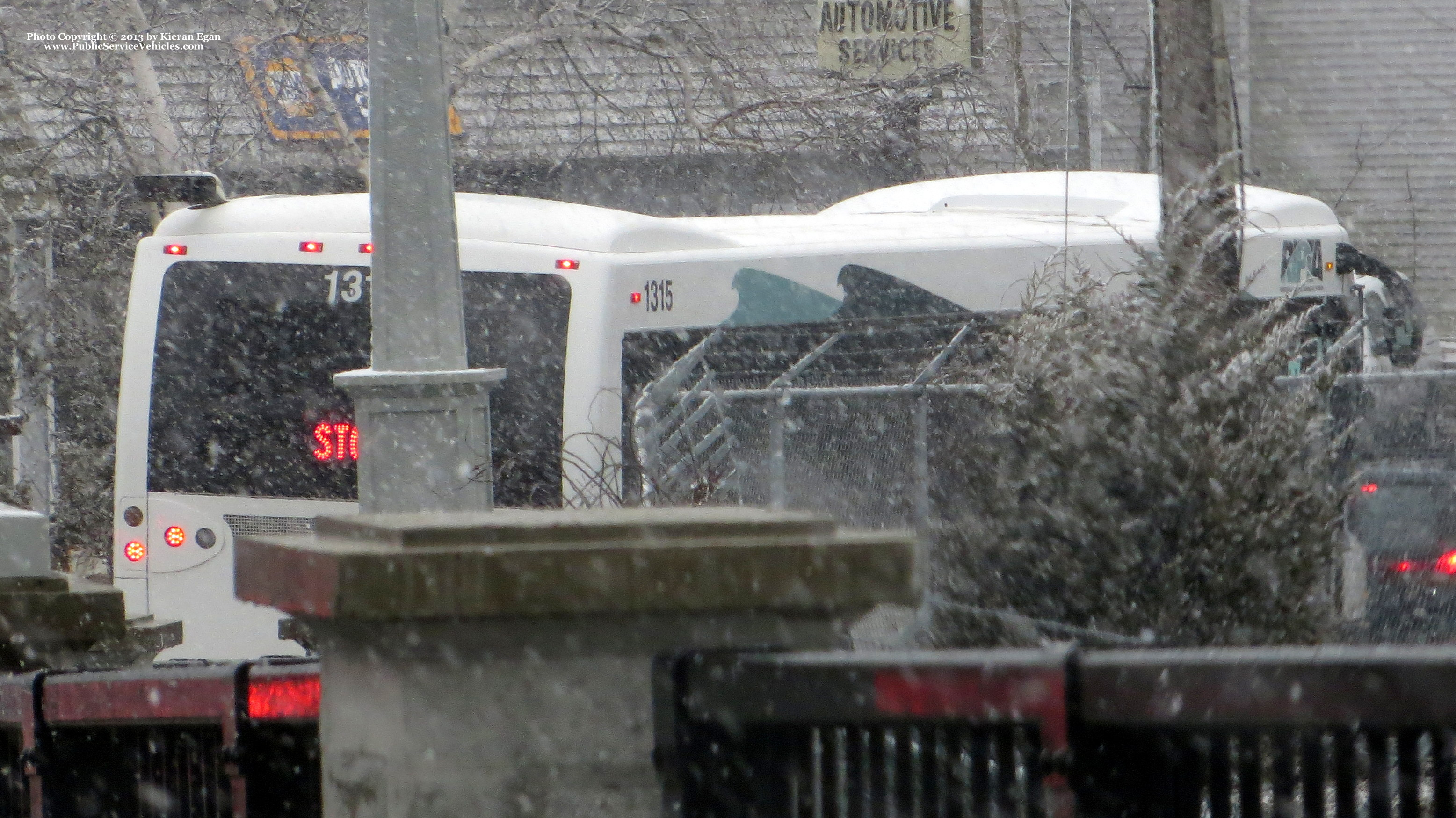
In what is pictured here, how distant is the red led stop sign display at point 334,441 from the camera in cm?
989

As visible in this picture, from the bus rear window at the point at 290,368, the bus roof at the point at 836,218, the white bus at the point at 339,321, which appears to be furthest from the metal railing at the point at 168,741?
the bus roof at the point at 836,218

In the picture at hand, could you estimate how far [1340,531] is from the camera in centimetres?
664

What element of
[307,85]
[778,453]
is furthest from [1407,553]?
[307,85]

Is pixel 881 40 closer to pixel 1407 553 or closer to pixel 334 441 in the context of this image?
pixel 334 441

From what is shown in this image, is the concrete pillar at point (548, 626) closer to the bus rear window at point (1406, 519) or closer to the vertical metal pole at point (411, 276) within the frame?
the vertical metal pole at point (411, 276)

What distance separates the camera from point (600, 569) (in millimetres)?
2439

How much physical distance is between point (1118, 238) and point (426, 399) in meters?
5.38

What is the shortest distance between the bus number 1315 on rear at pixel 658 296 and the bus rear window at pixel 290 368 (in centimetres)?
45

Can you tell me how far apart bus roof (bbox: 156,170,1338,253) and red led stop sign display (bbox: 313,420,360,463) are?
3.81ft

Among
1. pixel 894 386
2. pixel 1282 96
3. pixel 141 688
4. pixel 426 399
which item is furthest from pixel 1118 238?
pixel 1282 96

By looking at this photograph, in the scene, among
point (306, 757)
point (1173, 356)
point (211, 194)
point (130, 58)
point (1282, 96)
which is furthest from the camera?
point (1282, 96)

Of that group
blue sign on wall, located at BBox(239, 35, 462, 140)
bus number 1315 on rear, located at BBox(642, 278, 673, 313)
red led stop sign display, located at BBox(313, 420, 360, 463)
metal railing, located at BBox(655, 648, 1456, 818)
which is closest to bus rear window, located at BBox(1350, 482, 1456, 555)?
bus number 1315 on rear, located at BBox(642, 278, 673, 313)

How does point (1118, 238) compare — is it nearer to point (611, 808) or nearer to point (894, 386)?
point (894, 386)

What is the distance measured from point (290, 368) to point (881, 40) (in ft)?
26.9
